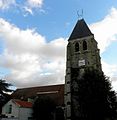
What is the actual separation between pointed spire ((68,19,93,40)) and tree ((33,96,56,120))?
48.6 ft

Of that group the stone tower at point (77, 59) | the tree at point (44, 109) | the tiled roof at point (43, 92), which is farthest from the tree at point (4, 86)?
the stone tower at point (77, 59)

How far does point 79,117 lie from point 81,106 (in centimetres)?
534

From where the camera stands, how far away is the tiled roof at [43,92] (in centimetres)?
4842

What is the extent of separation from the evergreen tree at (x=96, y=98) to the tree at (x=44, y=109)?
8.16 m

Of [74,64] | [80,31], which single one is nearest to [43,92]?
[74,64]

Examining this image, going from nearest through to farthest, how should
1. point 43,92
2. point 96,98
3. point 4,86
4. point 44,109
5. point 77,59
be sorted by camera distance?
point 96,98 < point 44,109 < point 77,59 < point 4,86 < point 43,92

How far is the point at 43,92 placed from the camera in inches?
2034

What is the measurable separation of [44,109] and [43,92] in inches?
337

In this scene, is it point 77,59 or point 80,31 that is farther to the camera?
point 80,31

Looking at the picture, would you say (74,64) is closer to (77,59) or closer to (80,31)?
(77,59)

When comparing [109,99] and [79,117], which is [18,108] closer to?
[79,117]

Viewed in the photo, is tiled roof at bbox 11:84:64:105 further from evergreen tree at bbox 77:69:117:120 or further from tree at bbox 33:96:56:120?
evergreen tree at bbox 77:69:117:120

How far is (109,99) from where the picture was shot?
3738cm

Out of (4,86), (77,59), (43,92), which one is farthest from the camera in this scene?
(43,92)
